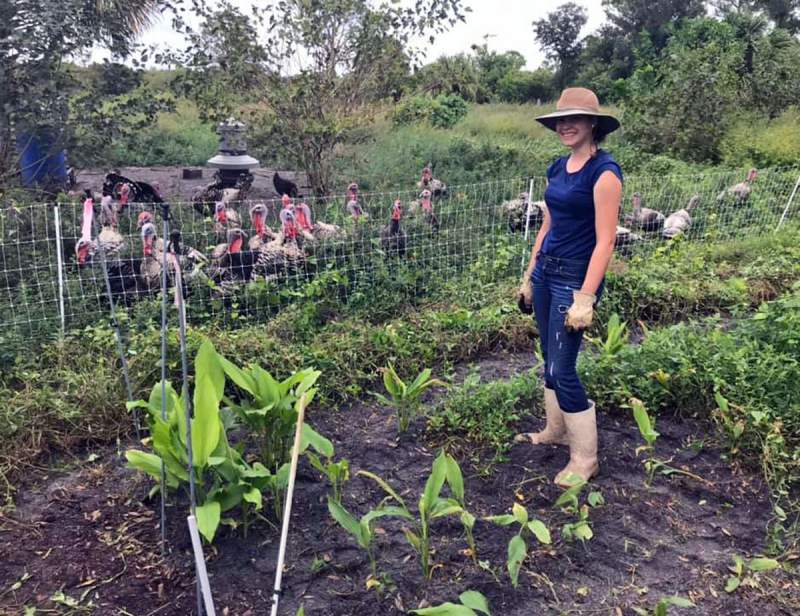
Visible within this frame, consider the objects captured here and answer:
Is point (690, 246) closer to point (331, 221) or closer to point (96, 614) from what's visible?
point (331, 221)

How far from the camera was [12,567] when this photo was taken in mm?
2576

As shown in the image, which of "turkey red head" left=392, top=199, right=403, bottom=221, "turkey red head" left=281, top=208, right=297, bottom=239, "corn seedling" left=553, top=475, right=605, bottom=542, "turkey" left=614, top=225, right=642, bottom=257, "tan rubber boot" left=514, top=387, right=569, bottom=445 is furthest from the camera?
"turkey" left=614, top=225, right=642, bottom=257

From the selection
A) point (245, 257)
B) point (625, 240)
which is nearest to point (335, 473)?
point (245, 257)

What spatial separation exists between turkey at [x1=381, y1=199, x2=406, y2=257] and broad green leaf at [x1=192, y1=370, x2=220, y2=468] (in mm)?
2981

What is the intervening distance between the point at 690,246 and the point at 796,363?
3.11 meters

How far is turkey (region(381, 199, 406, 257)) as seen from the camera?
17.8 feet

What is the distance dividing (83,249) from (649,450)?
13.2ft

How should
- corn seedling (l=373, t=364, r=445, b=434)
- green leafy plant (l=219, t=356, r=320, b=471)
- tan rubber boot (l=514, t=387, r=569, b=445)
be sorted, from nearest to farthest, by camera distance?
green leafy plant (l=219, t=356, r=320, b=471) → tan rubber boot (l=514, t=387, r=569, b=445) → corn seedling (l=373, t=364, r=445, b=434)

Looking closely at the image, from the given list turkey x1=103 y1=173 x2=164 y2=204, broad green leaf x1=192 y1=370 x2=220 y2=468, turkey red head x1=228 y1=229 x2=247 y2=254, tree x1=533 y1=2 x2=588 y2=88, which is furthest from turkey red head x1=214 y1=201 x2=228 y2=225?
tree x1=533 y1=2 x2=588 y2=88

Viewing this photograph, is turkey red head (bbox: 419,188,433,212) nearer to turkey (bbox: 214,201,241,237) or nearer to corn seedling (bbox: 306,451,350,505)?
turkey (bbox: 214,201,241,237)

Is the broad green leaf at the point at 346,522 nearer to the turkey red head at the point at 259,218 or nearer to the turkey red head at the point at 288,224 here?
the turkey red head at the point at 288,224

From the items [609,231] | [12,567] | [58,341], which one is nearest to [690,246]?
[609,231]

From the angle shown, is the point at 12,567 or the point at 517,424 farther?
the point at 517,424

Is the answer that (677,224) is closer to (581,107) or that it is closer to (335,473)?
(581,107)
